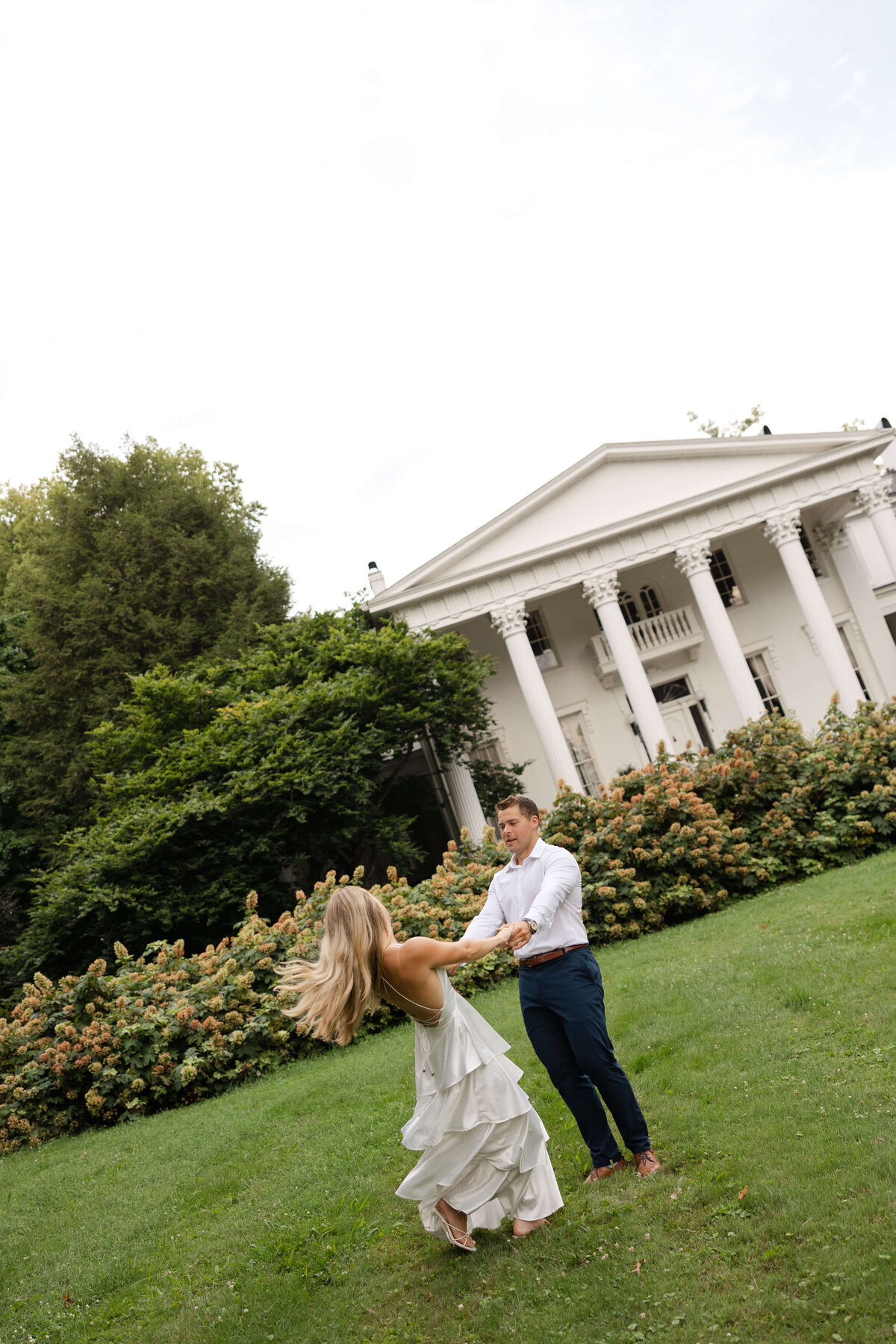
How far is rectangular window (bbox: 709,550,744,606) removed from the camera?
33.6m

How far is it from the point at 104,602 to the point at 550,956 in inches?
1036

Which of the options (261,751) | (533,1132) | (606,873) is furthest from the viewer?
(261,751)

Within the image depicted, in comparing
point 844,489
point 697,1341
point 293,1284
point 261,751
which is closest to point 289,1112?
point 293,1284

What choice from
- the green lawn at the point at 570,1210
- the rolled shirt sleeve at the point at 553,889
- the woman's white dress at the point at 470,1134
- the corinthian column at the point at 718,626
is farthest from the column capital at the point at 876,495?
the woman's white dress at the point at 470,1134

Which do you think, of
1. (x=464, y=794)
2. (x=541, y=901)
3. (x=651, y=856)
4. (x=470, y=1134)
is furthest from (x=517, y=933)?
(x=464, y=794)

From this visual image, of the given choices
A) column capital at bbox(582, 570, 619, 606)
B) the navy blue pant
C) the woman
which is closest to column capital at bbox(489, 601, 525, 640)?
column capital at bbox(582, 570, 619, 606)

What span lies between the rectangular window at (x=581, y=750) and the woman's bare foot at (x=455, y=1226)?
2795cm

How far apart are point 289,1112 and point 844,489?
27.7 meters

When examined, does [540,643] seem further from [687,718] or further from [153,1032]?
[153,1032]

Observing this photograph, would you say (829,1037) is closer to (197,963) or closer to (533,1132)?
(533,1132)

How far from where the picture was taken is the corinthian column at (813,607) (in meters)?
29.3

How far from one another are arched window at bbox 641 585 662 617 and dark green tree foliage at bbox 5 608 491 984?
860 cm

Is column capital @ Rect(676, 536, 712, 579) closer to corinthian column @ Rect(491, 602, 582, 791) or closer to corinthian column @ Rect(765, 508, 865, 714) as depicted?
corinthian column @ Rect(765, 508, 865, 714)

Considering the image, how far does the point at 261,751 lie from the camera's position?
22.6m
